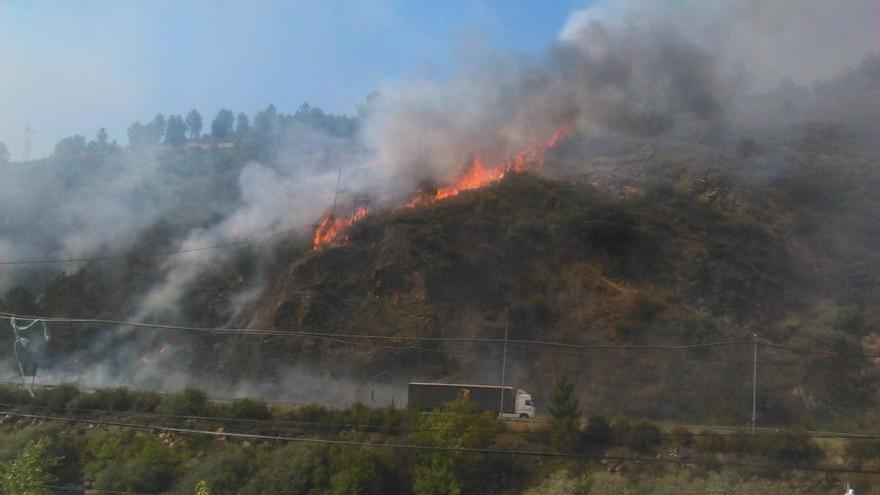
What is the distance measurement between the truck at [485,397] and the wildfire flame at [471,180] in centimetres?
2173

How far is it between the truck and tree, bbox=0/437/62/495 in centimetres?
1667

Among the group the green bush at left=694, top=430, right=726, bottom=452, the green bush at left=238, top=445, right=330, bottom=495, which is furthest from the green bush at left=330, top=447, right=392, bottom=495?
the green bush at left=694, top=430, right=726, bottom=452

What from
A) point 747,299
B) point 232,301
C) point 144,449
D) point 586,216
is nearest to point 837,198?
point 747,299

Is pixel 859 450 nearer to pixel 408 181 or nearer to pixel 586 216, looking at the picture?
pixel 586 216

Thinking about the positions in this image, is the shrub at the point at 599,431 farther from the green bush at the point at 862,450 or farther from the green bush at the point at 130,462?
the green bush at the point at 130,462

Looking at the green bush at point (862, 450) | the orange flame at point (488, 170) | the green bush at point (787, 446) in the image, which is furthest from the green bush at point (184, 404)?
the orange flame at point (488, 170)

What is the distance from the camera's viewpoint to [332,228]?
63.1 m

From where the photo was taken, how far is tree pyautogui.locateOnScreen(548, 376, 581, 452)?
3022cm

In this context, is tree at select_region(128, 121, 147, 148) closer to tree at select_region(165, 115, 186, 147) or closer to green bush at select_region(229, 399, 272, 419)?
tree at select_region(165, 115, 186, 147)

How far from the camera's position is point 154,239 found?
71.2 m

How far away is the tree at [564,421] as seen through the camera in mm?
30219

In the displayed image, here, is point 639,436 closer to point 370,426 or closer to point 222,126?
point 370,426

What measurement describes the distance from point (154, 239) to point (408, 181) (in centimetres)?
2443

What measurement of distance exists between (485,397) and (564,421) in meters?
8.80
